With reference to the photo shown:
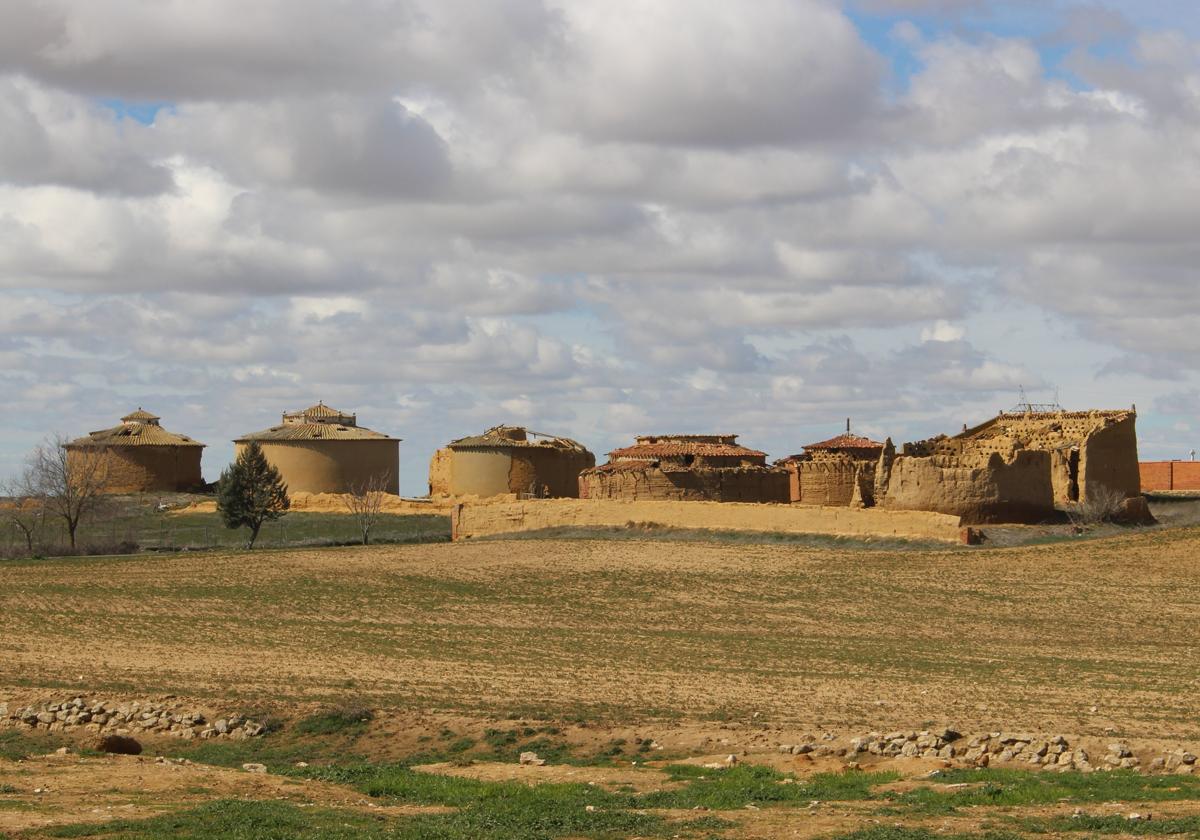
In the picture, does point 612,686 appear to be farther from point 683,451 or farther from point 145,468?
point 145,468

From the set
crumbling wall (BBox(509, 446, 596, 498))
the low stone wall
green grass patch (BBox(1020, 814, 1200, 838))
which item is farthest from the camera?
crumbling wall (BBox(509, 446, 596, 498))

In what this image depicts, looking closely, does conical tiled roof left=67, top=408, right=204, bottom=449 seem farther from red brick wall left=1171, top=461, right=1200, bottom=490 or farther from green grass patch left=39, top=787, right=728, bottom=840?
green grass patch left=39, top=787, right=728, bottom=840

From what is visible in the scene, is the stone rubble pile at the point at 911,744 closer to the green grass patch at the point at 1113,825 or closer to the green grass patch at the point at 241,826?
the green grass patch at the point at 1113,825

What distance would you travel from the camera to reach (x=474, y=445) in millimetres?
69438

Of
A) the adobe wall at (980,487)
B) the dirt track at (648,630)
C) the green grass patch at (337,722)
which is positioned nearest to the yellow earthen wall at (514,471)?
the dirt track at (648,630)

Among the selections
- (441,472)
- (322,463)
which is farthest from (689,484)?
(322,463)

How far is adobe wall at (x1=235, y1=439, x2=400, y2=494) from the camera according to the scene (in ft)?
252

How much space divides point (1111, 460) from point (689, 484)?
45.2 feet

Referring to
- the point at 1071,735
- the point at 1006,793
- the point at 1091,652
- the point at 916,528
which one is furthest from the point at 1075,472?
the point at 1006,793

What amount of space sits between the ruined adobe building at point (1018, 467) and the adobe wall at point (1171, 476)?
22619mm

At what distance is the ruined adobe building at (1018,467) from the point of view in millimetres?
48375

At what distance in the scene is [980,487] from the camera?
48188 mm

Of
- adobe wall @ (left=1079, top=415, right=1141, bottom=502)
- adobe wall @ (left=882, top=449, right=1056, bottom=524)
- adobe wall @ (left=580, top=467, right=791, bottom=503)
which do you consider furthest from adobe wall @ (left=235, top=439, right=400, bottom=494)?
adobe wall @ (left=1079, top=415, right=1141, bottom=502)

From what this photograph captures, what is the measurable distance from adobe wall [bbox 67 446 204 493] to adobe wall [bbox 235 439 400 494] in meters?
4.69
